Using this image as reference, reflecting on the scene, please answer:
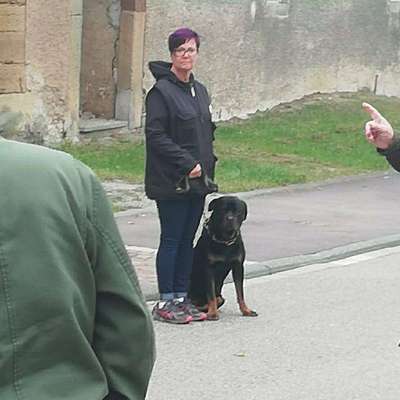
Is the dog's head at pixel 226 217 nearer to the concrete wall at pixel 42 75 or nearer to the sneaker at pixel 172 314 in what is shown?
the sneaker at pixel 172 314

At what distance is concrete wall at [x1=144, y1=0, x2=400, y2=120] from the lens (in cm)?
1972

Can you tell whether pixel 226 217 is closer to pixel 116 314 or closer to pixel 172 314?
pixel 172 314

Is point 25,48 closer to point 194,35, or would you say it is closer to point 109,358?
point 194,35

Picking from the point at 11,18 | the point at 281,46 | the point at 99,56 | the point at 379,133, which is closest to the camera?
the point at 379,133

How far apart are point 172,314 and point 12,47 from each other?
854 cm

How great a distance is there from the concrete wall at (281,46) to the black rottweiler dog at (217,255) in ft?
35.7

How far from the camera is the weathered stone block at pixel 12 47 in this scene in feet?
50.9

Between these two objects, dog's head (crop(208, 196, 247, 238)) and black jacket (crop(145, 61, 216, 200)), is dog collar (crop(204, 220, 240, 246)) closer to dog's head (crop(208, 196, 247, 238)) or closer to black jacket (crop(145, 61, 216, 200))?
dog's head (crop(208, 196, 247, 238))

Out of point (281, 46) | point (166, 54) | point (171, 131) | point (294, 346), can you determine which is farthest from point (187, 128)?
point (281, 46)

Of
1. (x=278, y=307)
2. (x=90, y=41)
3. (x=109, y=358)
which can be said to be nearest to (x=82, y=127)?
(x=90, y=41)

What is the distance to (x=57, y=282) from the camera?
85.7 inches

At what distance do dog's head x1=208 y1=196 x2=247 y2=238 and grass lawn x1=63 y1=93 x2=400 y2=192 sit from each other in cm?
635

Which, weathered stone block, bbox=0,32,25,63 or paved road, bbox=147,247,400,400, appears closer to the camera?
paved road, bbox=147,247,400,400

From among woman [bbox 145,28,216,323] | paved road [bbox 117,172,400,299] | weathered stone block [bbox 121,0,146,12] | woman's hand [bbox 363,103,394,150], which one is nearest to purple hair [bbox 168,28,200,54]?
woman [bbox 145,28,216,323]
